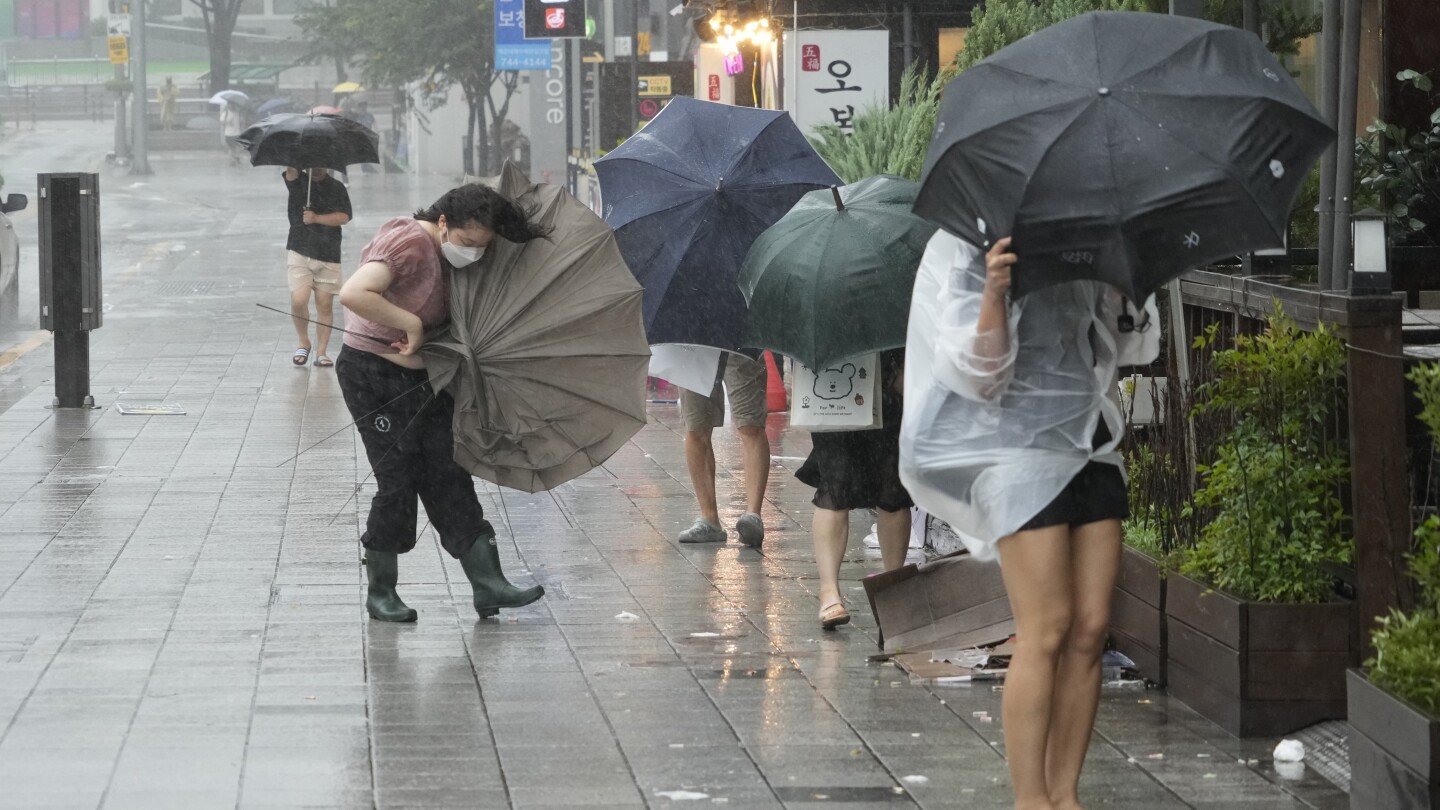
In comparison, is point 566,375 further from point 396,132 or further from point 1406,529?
point 396,132

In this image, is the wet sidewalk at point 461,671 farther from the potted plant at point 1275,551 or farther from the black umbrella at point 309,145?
the black umbrella at point 309,145

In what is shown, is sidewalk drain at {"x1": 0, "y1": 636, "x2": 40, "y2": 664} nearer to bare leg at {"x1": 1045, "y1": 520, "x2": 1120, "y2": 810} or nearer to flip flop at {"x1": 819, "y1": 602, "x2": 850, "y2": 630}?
flip flop at {"x1": 819, "y1": 602, "x2": 850, "y2": 630}

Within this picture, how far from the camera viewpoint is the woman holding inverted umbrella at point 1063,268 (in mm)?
4508

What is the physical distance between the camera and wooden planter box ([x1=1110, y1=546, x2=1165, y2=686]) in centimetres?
633

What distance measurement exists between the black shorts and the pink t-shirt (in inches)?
124

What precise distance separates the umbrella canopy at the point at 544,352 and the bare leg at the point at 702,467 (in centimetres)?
174

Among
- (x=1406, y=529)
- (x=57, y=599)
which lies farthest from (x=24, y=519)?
(x=1406, y=529)

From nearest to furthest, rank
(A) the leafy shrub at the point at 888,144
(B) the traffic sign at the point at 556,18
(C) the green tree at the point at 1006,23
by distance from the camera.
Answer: (A) the leafy shrub at the point at 888,144, (C) the green tree at the point at 1006,23, (B) the traffic sign at the point at 556,18

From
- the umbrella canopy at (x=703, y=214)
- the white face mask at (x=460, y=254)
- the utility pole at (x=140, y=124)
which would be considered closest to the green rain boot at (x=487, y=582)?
the white face mask at (x=460, y=254)

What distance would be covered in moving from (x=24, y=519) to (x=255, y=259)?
19.6 m

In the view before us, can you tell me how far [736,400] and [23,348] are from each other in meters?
10.5

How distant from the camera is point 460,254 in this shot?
7.18 m

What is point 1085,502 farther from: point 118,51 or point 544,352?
point 118,51

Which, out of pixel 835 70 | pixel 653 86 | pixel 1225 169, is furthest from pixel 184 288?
pixel 1225 169
